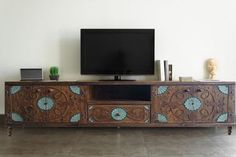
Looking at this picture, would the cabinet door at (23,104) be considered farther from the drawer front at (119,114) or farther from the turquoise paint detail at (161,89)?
the turquoise paint detail at (161,89)

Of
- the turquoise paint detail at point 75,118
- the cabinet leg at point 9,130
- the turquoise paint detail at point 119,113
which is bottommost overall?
the cabinet leg at point 9,130

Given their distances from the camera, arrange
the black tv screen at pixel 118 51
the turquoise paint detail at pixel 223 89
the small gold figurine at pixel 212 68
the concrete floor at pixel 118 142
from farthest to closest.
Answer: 1. the small gold figurine at pixel 212 68
2. the black tv screen at pixel 118 51
3. the turquoise paint detail at pixel 223 89
4. the concrete floor at pixel 118 142

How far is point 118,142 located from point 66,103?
2.66 ft

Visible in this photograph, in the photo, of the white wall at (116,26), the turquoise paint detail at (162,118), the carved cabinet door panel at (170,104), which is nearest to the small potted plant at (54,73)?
the white wall at (116,26)

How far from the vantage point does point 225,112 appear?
3.37m

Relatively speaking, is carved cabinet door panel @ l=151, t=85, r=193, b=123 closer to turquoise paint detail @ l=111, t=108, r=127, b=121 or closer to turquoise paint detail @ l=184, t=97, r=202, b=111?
turquoise paint detail @ l=184, t=97, r=202, b=111

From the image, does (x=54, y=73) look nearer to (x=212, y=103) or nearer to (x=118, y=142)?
(x=118, y=142)

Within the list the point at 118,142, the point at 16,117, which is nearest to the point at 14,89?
the point at 16,117

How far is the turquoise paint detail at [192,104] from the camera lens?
132 inches

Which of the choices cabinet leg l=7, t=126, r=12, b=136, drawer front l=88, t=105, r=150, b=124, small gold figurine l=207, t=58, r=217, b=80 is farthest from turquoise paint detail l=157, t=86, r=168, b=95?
cabinet leg l=7, t=126, r=12, b=136

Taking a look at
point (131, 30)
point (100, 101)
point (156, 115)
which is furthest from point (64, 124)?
point (131, 30)

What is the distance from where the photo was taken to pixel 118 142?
304cm

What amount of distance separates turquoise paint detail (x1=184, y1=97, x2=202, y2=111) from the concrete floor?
31cm

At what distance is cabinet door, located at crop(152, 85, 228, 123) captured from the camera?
132 inches
